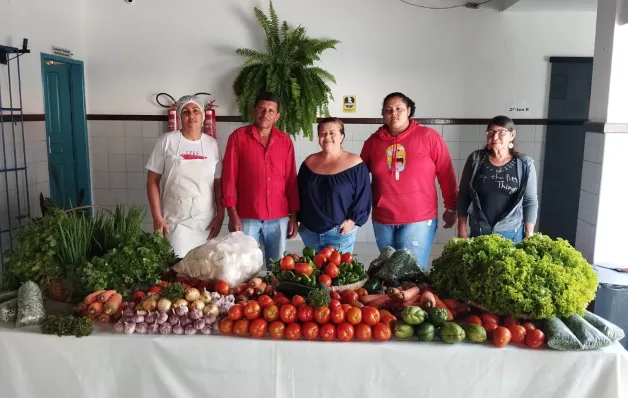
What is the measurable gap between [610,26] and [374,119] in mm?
2299

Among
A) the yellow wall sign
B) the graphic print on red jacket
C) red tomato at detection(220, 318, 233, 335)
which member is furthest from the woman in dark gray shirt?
the yellow wall sign

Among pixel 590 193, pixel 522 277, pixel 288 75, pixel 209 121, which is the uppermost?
pixel 288 75

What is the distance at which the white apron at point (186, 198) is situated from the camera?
327 cm

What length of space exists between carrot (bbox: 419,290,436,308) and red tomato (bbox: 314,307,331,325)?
14.9 inches

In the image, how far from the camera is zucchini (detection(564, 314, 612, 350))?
183cm

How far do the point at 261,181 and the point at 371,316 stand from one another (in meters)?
1.46

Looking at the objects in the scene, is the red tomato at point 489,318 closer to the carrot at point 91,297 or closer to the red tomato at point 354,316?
the red tomato at point 354,316

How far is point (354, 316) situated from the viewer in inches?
75.4

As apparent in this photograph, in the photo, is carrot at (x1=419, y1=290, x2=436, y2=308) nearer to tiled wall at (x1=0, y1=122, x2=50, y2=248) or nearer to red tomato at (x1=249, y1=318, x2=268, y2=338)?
red tomato at (x1=249, y1=318, x2=268, y2=338)

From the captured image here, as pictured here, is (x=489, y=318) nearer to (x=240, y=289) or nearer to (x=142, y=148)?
(x=240, y=289)

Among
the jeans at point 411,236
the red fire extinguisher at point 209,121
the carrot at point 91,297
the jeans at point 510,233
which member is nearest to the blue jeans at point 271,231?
the jeans at point 411,236

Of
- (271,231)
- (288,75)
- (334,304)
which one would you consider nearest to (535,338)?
(334,304)

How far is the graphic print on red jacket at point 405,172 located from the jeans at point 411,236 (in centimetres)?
4

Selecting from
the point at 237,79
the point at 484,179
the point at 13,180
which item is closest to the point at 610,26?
the point at 484,179
